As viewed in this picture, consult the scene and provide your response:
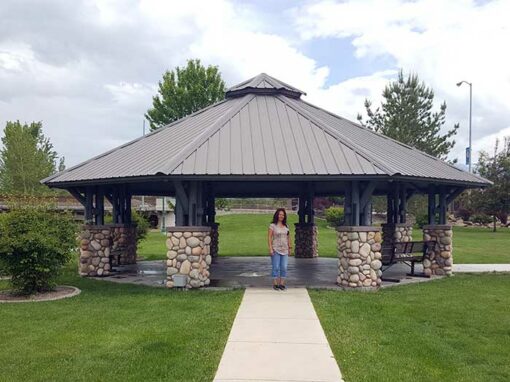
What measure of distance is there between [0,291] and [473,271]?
40.1 feet

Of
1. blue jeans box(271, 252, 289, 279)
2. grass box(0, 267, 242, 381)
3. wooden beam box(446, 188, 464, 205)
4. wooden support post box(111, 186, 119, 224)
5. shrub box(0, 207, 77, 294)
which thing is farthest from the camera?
wooden support post box(111, 186, 119, 224)

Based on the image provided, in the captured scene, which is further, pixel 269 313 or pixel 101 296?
pixel 101 296

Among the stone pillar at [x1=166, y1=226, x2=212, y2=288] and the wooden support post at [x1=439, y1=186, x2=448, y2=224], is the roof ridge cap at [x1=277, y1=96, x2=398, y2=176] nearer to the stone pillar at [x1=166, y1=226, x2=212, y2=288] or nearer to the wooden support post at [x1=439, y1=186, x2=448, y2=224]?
the wooden support post at [x1=439, y1=186, x2=448, y2=224]

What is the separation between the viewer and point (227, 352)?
615cm

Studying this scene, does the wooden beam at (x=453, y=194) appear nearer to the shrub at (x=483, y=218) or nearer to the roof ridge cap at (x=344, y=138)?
the roof ridge cap at (x=344, y=138)

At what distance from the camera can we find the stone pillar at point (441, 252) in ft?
44.1

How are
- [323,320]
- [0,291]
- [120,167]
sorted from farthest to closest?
1. [120,167]
2. [0,291]
3. [323,320]

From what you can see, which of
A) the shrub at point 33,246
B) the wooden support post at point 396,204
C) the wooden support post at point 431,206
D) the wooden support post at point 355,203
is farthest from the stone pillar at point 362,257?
the shrub at point 33,246

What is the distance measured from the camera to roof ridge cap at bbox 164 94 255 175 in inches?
416

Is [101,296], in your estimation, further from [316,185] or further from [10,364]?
[316,185]

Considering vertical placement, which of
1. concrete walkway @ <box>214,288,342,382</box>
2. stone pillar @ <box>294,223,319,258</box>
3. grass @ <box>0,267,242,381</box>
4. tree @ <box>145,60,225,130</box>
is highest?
tree @ <box>145,60,225,130</box>

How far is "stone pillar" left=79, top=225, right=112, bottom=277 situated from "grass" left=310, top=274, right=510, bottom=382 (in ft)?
19.1

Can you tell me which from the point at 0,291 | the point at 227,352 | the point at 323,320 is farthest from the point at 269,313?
the point at 0,291

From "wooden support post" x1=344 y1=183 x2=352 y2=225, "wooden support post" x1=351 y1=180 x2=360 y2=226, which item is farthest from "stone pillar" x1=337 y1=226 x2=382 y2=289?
"wooden support post" x1=344 y1=183 x2=352 y2=225
